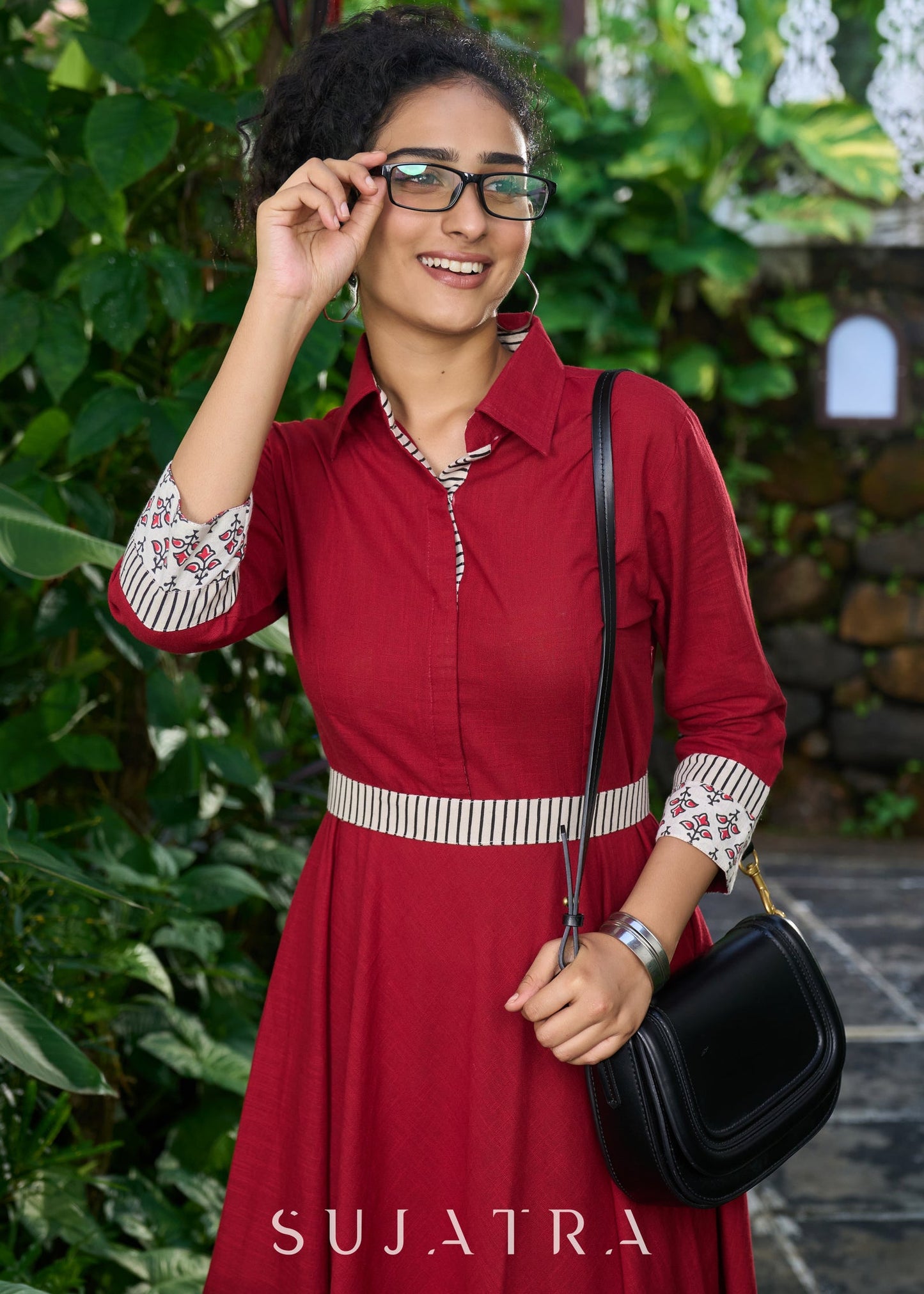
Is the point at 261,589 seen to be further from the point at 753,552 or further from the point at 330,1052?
the point at 753,552

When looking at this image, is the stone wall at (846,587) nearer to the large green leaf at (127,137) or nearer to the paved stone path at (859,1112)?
the paved stone path at (859,1112)

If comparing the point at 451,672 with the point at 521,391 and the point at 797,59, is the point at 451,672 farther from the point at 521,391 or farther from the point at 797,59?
the point at 797,59

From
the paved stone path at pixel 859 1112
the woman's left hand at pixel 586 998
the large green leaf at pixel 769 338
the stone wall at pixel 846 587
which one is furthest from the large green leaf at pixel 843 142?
the woman's left hand at pixel 586 998

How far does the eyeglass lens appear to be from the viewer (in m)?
1.13

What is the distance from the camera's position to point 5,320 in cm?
162

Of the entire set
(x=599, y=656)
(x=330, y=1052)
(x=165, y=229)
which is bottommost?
(x=330, y=1052)

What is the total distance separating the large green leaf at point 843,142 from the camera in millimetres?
4629

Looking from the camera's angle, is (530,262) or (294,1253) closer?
(294,1253)

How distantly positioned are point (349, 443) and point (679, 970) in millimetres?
541

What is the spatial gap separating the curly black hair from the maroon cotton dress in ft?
0.71

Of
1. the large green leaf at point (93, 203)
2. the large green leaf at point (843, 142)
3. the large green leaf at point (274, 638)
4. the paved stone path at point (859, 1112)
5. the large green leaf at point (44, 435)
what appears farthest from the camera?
the large green leaf at point (843, 142)

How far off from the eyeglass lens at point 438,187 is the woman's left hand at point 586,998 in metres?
0.61

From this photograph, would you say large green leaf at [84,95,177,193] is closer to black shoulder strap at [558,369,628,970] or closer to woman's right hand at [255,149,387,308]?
woman's right hand at [255,149,387,308]

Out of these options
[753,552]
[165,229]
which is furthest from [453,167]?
[753,552]
